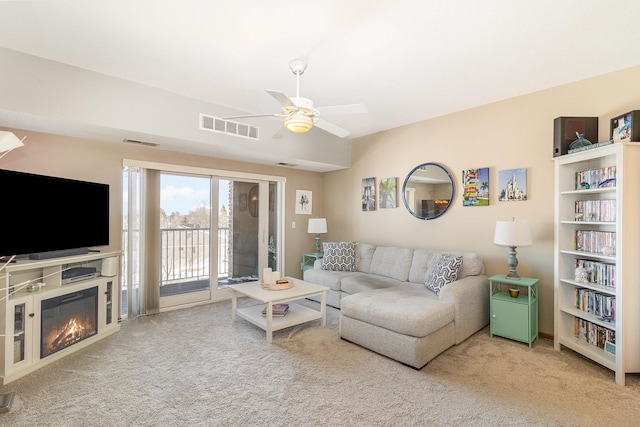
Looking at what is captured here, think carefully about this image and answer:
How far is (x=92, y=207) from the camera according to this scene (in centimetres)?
331

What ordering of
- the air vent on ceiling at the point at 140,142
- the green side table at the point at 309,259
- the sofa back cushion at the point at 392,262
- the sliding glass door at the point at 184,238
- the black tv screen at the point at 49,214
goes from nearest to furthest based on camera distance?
the black tv screen at the point at 49,214, the air vent on ceiling at the point at 140,142, the sofa back cushion at the point at 392,262, the sliding glass door at the point at 184,238, the green side table at the point at 309,259

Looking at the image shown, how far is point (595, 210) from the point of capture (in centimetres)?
271

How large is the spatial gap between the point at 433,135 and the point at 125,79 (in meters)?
3.73

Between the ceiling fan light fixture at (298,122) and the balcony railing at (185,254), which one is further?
the balcony railing at (185,254)

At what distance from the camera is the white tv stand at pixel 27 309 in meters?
2.36

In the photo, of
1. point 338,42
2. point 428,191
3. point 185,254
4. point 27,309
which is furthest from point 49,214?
point 428,191

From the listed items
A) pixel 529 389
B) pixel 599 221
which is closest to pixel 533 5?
pixel 599 221

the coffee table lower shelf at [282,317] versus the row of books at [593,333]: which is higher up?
the row of books at [593,333]

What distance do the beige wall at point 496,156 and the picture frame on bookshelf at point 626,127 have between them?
252 mm

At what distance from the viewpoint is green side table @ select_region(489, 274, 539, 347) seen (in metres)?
3.01

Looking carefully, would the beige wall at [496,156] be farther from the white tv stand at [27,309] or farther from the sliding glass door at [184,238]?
the white tv stand at [27,309]

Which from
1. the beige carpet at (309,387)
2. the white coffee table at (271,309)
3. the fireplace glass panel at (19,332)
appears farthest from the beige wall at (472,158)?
the white coffee table at (271,309)

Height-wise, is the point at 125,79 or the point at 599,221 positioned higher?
the point at 125,79

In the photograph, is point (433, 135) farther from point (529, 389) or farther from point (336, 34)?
point (529, 389)
